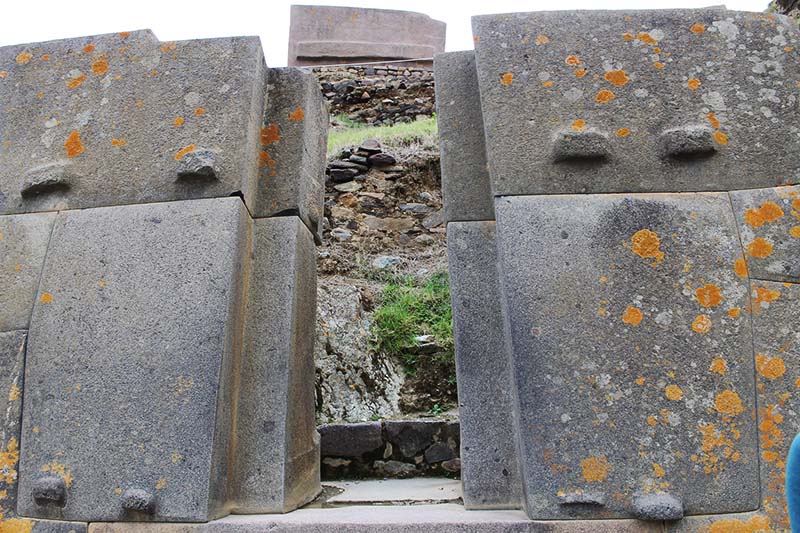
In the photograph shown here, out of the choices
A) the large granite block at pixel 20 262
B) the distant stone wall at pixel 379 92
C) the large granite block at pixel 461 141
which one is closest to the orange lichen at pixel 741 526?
the large granite block at pixel 461 141

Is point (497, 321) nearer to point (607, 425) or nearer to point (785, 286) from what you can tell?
point (607, 425)

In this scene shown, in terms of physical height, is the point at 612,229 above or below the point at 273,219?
below

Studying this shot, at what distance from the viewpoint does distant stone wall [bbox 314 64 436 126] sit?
9938mm

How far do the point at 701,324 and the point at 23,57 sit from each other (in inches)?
116

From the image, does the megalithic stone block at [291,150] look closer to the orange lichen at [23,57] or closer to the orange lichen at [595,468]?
the orange lichen at [23,57]

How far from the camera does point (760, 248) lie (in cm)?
196

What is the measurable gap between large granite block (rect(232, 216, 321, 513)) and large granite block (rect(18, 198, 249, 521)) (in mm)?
74

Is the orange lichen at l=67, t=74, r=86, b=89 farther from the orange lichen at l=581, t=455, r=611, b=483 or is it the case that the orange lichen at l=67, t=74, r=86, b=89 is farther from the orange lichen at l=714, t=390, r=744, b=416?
the orange lichen at l=714, t=390, r=744, b=416

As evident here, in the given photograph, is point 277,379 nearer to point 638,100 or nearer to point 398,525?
point 398,525

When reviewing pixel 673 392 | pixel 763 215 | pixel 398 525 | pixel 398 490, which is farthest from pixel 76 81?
pixel 763 215

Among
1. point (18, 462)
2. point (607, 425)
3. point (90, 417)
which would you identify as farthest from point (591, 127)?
point (18, 462)

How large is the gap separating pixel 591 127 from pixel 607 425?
3.48 feet

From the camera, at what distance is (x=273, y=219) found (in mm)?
2305

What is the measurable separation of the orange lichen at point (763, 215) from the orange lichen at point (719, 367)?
0.51 metres
